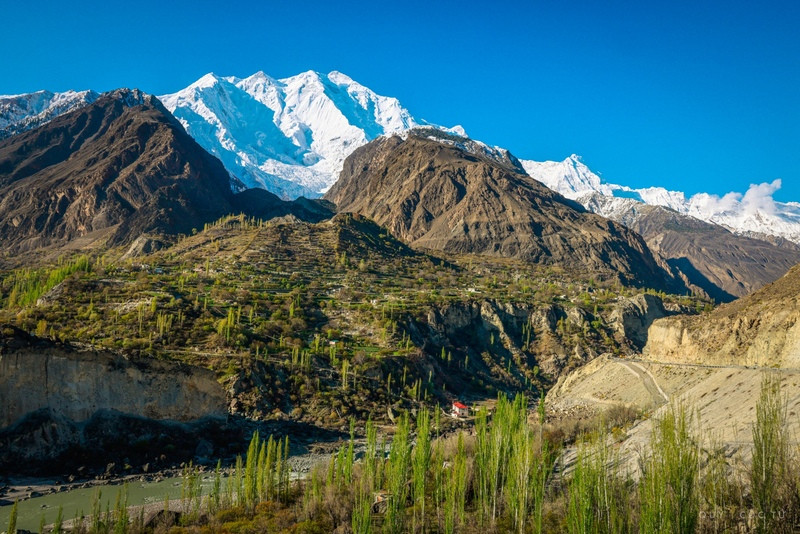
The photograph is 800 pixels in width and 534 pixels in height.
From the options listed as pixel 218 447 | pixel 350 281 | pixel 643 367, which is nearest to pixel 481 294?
pixel 350 281

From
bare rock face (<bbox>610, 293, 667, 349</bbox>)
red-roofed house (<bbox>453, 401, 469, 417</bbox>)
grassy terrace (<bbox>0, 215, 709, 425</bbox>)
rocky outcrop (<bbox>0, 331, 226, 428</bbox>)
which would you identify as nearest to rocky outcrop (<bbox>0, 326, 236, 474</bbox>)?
rocky outcrop (<bbox>0, 331, 226, 428</bbox>)

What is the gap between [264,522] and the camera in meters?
35.8

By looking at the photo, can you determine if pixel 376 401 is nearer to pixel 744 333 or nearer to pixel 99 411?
pixel 99 411

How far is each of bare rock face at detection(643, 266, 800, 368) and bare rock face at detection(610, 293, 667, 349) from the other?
58.0 metres

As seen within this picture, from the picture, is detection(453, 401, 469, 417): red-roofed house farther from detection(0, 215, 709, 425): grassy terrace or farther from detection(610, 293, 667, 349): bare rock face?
detection(610, 293, 667, 349): bare rock face

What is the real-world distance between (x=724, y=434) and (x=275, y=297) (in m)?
81.1

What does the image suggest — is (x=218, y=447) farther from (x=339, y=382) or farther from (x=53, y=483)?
(x=339, y=382)

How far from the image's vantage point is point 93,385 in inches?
2100

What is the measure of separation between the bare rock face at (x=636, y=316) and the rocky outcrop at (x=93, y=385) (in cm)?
9122

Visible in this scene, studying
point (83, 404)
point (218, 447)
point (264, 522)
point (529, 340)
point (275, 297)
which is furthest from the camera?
point (529, 340)

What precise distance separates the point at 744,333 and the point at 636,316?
78.1 meters

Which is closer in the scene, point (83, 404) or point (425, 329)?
point (83, 404)

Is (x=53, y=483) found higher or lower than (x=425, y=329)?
lower

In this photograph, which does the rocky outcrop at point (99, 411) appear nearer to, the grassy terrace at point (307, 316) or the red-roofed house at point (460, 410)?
the grassy terrace at point (307, 316)
